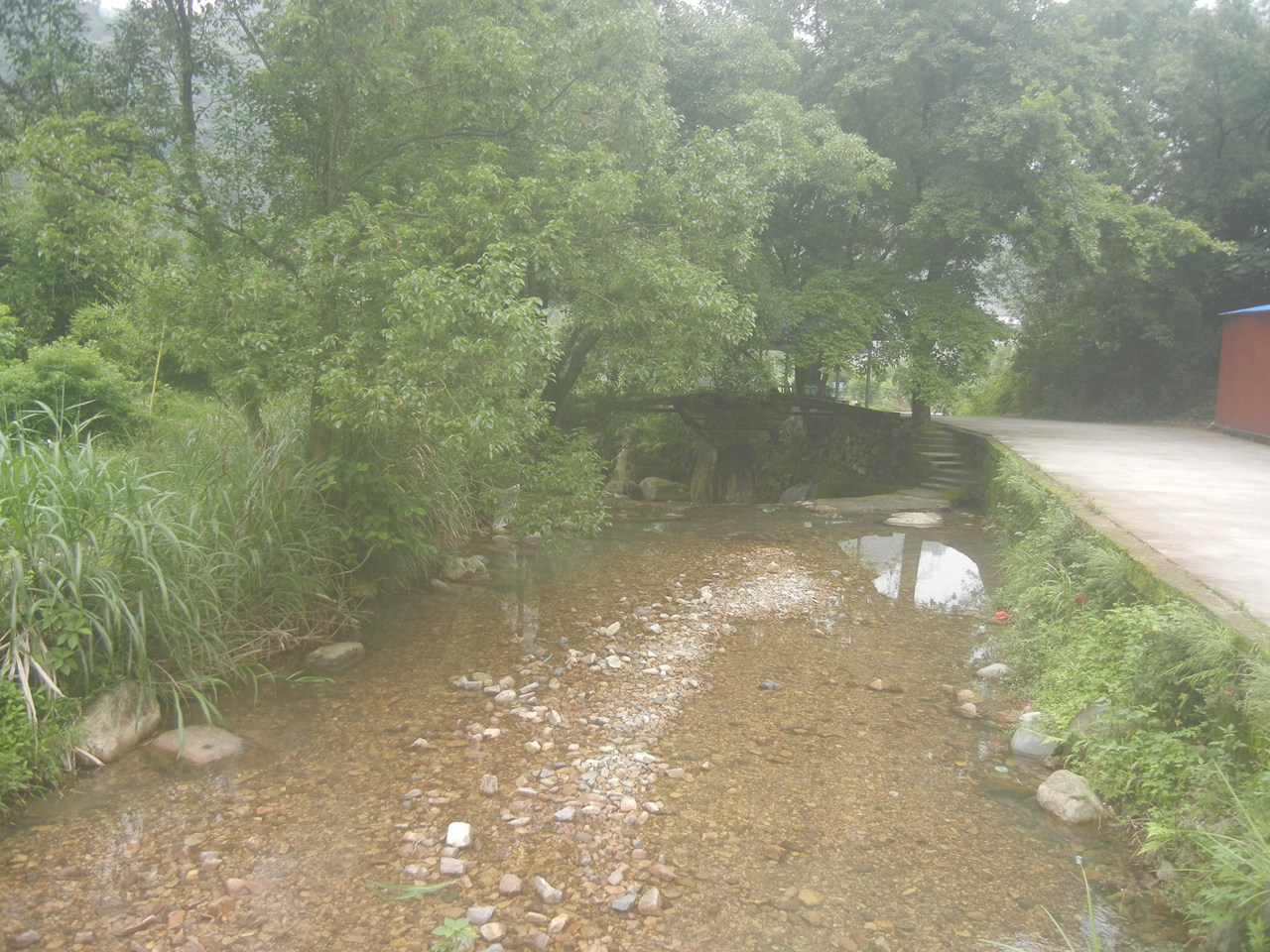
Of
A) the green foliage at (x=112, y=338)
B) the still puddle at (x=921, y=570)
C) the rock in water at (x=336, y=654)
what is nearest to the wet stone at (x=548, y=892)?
the rock in water at (x=336, y=654)

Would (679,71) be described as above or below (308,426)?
above

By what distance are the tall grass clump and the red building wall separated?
45.9ft

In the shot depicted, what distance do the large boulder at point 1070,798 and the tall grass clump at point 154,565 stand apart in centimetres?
430

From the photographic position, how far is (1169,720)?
395 cm

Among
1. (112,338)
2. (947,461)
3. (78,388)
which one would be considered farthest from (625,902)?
(947,461)

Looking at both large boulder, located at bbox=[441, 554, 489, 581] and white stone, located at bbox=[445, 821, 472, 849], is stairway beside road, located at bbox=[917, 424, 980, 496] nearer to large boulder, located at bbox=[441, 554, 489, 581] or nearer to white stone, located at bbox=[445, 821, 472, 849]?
large boulder, located at bbox=[441, 554, 489, 581]

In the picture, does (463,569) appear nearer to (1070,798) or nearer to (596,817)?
(596,817)

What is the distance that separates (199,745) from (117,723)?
0.41 meters

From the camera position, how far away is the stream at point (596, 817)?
323cm

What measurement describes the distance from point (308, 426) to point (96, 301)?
24.9ft

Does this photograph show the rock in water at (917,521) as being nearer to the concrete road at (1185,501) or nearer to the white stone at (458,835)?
the concrete road at (1185,501)

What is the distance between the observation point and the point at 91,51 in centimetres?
780

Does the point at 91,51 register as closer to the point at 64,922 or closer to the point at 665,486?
the point at 64,922

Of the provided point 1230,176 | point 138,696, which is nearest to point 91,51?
point 138,696
